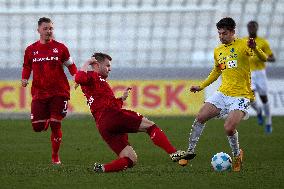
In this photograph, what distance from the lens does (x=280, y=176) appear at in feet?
31.0

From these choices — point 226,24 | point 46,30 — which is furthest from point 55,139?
point 226,24

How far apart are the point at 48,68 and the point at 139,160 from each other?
1813 millimetres

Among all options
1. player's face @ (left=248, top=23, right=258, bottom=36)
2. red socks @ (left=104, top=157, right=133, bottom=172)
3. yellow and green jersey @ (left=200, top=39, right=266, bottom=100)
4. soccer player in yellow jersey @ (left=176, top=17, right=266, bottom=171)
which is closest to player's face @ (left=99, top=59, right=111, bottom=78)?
red socks @ (left=104, top=157, right=133, bottom=172)

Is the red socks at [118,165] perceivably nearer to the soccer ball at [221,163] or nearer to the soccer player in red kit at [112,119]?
the soccer player in red kit at [112,119]

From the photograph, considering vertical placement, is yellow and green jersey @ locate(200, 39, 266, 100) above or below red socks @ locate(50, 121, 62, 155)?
above

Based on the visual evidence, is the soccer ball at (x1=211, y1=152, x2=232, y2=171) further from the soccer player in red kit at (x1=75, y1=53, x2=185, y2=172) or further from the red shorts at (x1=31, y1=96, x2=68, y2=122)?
the red shorts at (x1=31, y1=96, x2=68, y2=122)

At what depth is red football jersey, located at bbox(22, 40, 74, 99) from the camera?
39.2 ft

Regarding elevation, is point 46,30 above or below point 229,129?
above

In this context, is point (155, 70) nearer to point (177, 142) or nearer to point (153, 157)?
point (177, 142)

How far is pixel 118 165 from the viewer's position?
982 centimetres

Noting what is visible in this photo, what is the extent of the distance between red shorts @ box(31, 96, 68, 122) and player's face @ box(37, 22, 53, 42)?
2.78ft

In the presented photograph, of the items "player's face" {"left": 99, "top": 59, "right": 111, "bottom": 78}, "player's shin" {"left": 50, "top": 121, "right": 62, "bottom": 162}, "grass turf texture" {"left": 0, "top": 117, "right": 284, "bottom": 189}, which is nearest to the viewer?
"grass turf texture" {"left": 0, "top": 117, "right": 284, "bottom": 189}

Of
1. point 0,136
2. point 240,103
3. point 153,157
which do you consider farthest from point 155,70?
point 240,103

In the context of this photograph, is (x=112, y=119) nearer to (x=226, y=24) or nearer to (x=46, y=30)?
(x=226, y=24)
